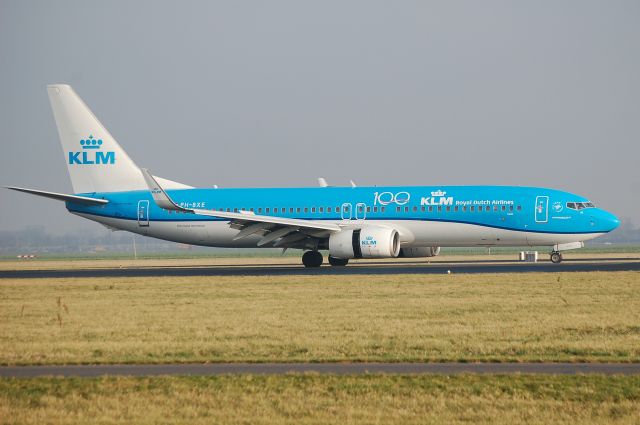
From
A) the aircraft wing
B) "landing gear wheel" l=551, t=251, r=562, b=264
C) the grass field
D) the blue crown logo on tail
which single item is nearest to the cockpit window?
"landing gear wheel" l=551, t=251, r=562, b=264

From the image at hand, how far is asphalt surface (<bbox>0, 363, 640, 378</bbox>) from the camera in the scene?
51.9 feet

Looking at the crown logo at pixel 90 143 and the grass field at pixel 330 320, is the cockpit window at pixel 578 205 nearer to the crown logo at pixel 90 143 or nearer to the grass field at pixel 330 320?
the grass field at pixel 330 320

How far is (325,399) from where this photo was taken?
13766 mm

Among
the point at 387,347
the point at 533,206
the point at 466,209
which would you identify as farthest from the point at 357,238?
the point at 387,347

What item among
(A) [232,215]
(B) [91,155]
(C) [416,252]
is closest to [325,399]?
(A) [232,215]

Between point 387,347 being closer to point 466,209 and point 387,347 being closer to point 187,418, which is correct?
point 187,418

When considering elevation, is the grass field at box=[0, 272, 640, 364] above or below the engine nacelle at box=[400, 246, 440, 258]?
below

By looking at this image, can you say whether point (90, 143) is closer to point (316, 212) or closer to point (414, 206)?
point (316, 212)

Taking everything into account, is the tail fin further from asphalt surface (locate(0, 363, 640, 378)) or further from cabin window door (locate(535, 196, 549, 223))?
asphalt surface (locate(0, 363, 640, 378))

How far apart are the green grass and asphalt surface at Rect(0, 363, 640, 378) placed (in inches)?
26.1

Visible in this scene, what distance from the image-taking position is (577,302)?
89.0 ft

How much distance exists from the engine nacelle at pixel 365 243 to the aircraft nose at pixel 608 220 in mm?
10577

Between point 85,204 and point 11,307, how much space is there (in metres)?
24.3

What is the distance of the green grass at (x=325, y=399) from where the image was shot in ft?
41.5
